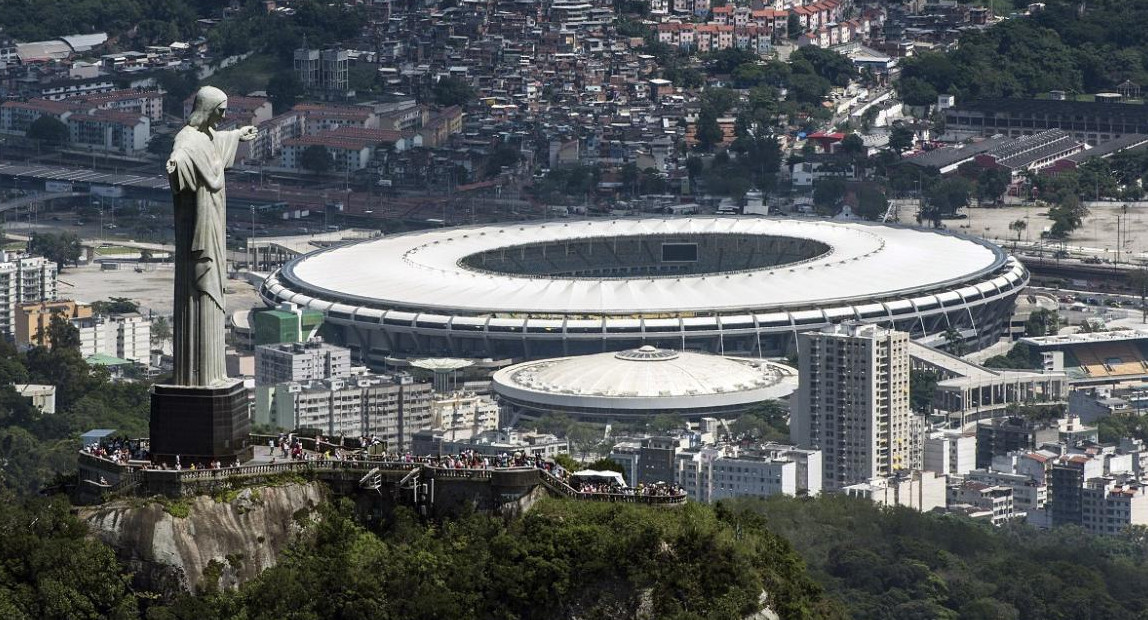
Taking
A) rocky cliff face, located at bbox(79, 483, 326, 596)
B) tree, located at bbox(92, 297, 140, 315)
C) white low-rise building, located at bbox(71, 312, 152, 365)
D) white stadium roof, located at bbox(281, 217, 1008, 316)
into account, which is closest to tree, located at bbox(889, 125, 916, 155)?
white stadium roof, located at bbox(281, 217, 1008, 316)

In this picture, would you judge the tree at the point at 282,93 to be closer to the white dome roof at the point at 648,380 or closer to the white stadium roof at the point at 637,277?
the white stadium roof at the point at 637,277

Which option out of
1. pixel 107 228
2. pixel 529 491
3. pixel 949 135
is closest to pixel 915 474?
pixel 529 491

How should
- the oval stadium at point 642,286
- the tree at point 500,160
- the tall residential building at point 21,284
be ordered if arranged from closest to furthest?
1. the oval stadium at point 642,286
2. the tall residential building at point 21,284
3. the tree at point 500,160

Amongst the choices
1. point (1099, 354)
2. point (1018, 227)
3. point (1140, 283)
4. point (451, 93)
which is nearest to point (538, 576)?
point (1099, 354)

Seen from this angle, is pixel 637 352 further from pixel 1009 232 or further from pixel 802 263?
pixel 1009 232

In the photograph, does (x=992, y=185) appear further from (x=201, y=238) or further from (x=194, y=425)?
(x=194, y=425)

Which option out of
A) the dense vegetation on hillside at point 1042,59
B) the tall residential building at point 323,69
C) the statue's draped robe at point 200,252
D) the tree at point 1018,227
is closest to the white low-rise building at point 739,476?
the statue's draped robe at point 200,252

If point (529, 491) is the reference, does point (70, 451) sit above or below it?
below

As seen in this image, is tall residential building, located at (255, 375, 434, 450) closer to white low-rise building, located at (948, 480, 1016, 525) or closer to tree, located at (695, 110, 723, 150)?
white low-rise building, located at (948, 480, 1016, 525)
